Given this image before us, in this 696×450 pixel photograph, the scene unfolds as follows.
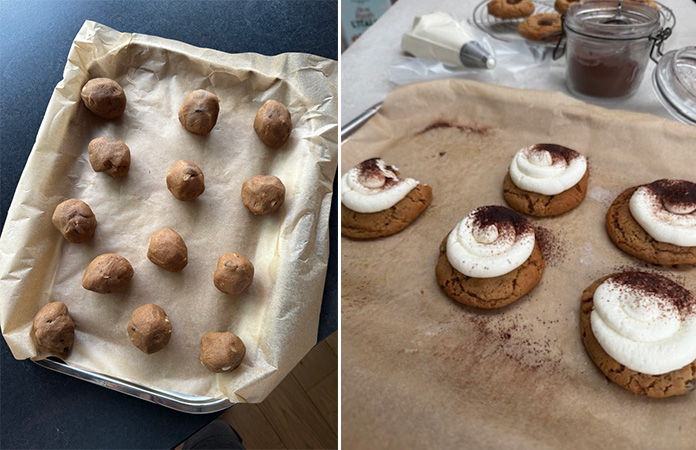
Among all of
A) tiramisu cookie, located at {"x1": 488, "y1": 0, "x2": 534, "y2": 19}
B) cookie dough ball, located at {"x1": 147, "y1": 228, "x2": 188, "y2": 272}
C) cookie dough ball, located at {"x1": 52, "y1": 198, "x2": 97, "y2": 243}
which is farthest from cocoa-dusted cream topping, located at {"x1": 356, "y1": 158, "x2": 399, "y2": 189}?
tiramisu cookie, located at {"x1": 488, "y1": 0, "x2": 534, "y2": 19}

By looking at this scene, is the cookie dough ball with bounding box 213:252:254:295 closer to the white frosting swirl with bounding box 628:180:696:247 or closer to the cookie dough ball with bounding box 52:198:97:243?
the cookie dough ball with bounding box 52:198:97:243

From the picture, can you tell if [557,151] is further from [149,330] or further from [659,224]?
[149,330]

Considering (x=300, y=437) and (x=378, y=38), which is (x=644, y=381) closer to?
(x=300, y=437)

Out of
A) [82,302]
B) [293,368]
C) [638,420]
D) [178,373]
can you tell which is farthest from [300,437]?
[638,420]

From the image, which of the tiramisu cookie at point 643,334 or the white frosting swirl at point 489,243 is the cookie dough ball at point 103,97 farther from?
the tiramisu cookie at point 643,334

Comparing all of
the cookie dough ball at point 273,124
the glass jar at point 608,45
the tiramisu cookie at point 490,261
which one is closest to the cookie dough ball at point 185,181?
the cookie dough ball at point 273,124
